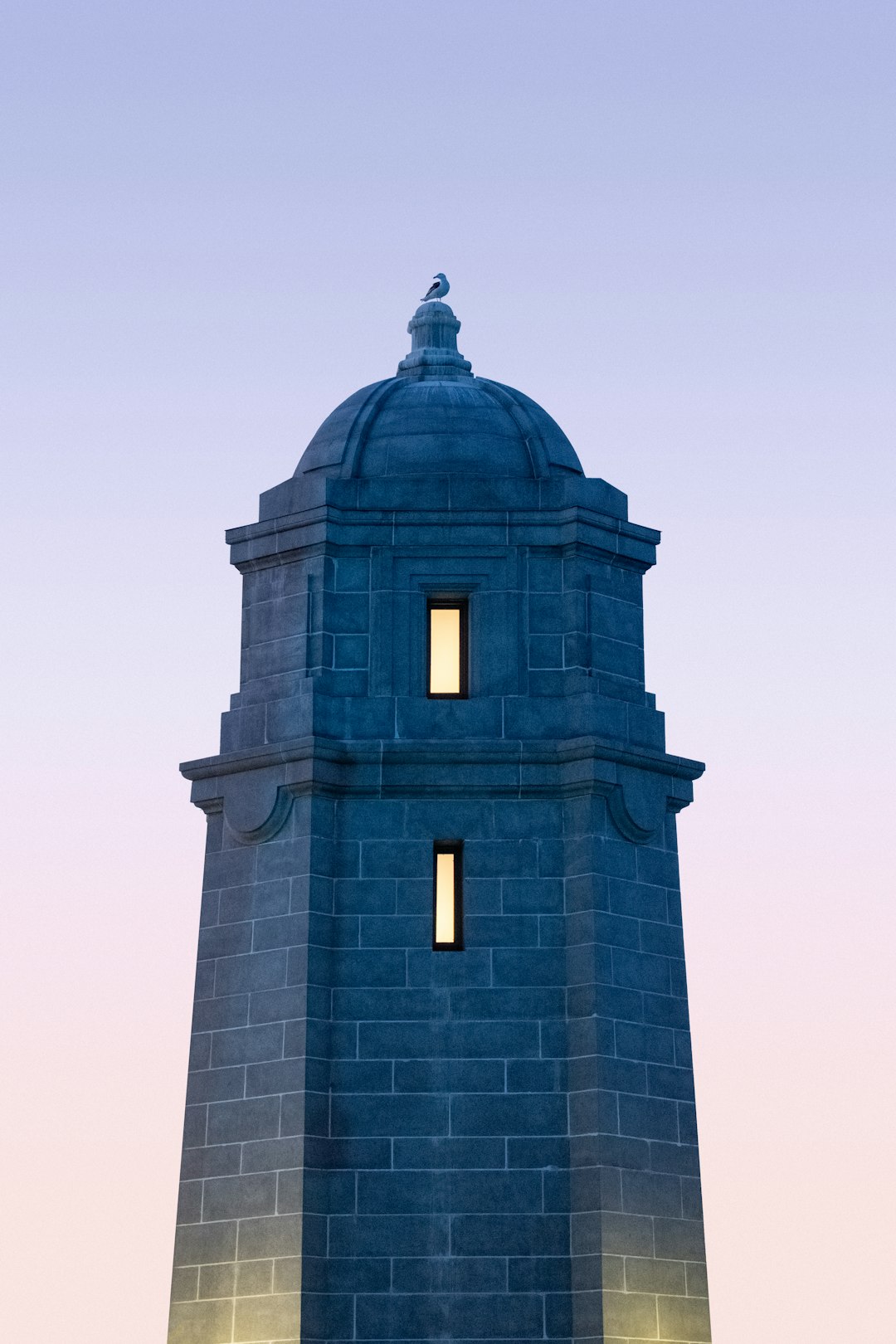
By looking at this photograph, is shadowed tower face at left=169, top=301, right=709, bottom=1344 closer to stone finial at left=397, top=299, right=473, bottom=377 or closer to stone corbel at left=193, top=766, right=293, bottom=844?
stone corbel at left=193, top=766, right=293, bottom=844

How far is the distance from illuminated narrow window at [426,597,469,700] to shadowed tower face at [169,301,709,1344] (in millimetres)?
53

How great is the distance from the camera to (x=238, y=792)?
4191 cm

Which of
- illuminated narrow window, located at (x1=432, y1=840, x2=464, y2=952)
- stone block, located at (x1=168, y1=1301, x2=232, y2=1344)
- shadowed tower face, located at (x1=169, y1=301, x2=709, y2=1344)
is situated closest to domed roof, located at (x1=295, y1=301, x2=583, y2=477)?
shadowed tower face, located at (x1=169, y1=301, x2=709, y2=1344)

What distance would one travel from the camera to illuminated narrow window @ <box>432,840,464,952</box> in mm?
40625

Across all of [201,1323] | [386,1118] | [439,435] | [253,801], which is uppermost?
[439,435]

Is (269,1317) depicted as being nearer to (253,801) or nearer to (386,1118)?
(386,1118)

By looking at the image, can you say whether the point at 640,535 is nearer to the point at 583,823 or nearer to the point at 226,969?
the point at 583,823

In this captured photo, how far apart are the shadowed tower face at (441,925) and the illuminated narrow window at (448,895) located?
0.22 feet

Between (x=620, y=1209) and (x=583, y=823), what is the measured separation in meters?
5.82

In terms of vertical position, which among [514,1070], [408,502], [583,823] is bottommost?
[514,1070]

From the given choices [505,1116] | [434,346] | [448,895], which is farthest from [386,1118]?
[434,346]

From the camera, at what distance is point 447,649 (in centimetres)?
4228

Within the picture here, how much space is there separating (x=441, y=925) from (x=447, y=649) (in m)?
4.47

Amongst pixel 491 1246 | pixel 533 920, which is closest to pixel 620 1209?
pixel 491 1246
